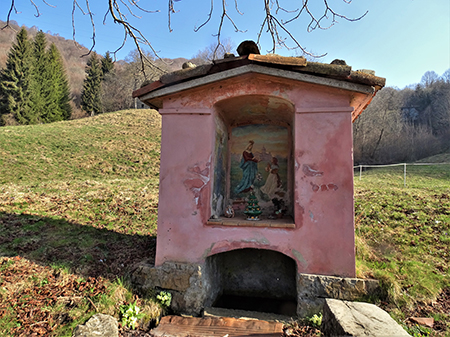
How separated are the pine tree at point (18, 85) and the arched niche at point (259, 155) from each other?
33052 mm

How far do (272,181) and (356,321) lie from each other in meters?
3.54

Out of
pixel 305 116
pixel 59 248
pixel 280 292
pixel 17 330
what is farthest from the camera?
pixel 280 292

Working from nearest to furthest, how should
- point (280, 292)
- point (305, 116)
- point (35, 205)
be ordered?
point (305, 116) < point (280, 292) < point (35, 205)

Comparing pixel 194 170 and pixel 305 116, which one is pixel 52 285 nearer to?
pixel 194 170

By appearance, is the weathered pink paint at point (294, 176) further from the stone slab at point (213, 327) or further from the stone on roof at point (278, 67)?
the stone slab at point (213, 327)

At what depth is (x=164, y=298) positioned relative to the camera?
4457 millimetres

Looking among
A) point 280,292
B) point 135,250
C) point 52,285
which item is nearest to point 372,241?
point 280,292

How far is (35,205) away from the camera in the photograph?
791 centimetres

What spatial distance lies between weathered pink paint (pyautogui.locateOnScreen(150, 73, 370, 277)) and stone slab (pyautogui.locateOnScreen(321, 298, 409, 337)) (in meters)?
1.11

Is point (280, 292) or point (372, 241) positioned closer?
point (280, 292)

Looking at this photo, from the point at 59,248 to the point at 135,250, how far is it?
1478 mm

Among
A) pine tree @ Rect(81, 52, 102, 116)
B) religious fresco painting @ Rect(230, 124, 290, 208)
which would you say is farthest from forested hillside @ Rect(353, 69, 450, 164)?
pine tree @ Rect(81, 52, 102, 116)

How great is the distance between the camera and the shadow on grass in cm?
479

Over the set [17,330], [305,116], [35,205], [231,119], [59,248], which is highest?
[231,119]
